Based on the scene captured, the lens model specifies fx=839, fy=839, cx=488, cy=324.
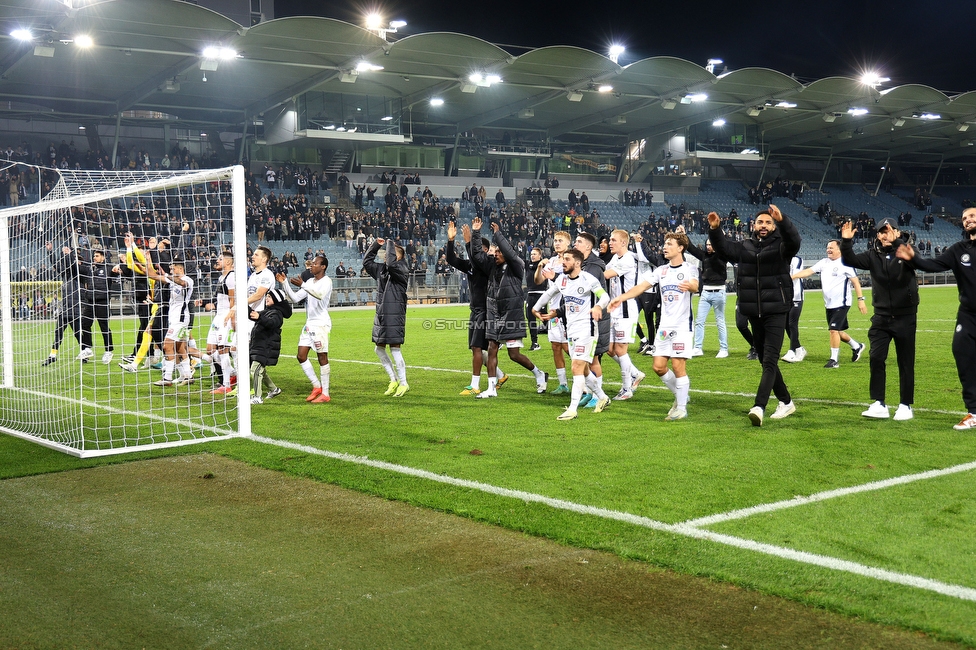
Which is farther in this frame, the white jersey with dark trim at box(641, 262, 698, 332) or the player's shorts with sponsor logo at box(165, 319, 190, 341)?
the player's shorts with sponsor logo at box(165, 319, 190, 341)

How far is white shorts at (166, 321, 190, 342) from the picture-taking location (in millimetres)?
12288

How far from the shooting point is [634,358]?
14828mm

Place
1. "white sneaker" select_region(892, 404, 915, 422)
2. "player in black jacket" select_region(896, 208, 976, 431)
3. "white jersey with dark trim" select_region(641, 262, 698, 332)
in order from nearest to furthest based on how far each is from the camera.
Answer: "player in black jacket" select_region(896, 208, 976, 431) < "white sneaker" select_region(892, 404, 915, 422) < "white jersey with dark trim" select_region(641, 262, 698, 332)

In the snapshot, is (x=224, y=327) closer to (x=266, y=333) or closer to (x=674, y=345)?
(x=266, y=333)

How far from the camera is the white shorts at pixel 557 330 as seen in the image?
1034 centimetres

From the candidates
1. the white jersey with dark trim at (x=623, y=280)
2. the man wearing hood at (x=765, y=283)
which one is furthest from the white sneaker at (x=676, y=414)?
the white jersey with dark trim at (x=623, y=280)

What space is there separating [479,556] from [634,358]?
412 inches

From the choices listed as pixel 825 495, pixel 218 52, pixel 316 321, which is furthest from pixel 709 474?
pixel 218 52

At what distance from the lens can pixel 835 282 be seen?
13.7 meters

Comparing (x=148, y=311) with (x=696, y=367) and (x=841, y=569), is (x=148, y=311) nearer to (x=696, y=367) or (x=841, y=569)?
(x=696, y=367)

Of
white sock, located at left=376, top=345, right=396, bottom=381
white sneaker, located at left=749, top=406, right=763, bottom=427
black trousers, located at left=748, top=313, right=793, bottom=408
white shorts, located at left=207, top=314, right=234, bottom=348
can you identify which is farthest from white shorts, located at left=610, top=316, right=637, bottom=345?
white shorts, located at left=207, top=314, right=234, bottom=348

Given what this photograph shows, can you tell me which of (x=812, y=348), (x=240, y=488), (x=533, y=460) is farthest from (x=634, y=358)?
(x=240, y=488)

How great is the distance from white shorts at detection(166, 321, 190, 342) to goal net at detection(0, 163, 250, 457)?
33mm

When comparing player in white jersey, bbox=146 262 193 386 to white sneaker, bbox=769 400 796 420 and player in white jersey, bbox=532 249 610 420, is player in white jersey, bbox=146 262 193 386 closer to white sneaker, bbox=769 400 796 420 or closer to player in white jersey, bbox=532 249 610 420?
player in white jersey, bbox=532 249 610 420
